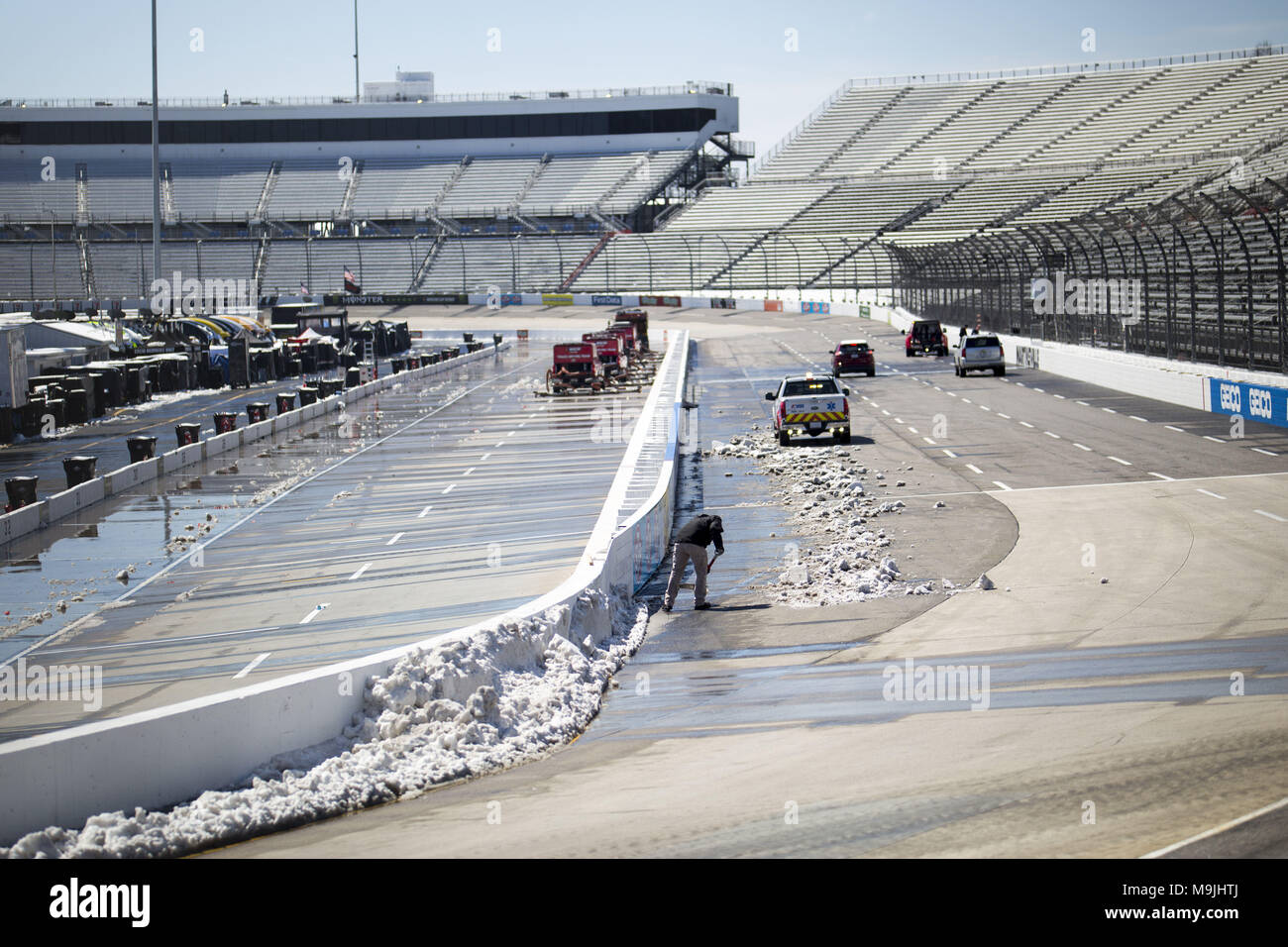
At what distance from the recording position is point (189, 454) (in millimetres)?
32688

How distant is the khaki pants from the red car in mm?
34117

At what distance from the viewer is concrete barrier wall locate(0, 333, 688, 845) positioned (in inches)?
343

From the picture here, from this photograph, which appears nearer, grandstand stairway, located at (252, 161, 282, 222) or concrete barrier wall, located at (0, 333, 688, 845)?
→ concrete barrier wall, located at (0, 333, 688, 845)

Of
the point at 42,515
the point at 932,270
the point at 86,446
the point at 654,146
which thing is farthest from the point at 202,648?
the point at 654,146

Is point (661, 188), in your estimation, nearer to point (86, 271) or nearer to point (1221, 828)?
point (86, 271)

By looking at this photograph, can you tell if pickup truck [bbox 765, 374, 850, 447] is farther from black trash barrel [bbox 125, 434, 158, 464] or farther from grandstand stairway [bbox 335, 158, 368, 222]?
grandstand stairway [bbox 335, 158, 368, 222]

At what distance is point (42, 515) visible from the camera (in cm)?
→ 2458

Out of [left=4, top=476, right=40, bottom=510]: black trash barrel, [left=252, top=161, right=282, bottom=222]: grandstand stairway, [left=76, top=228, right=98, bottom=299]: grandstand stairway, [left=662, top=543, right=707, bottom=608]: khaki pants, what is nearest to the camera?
[left=662, top=543, right=707, bottom=608]: khaki pants

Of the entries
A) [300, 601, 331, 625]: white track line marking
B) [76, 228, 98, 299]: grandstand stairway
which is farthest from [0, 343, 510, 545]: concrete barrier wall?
[76, 228, 98, 299]: grandstand stairway

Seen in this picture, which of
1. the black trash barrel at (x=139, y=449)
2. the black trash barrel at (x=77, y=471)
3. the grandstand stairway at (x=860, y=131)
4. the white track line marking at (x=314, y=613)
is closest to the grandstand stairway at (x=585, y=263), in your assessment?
the grandstand stairway at (x=860, y=131)

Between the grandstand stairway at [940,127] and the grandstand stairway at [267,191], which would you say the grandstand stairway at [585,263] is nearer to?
the grandstand stairway at [940,127]

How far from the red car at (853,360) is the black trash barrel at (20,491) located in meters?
30.9
